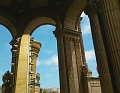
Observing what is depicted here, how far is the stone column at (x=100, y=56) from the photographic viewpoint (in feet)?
18.2

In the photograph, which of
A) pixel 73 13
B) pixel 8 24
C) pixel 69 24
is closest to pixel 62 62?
pixel 69 24

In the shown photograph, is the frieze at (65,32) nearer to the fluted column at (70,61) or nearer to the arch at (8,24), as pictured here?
the fluted column at (70,61)

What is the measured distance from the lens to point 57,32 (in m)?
11.8

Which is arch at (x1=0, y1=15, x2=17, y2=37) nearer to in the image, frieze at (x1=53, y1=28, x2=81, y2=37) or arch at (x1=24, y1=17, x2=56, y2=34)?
arch at (x1=24, y1=17, x2=56, y2=34)

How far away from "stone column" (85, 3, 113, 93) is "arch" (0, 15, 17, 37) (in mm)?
7612

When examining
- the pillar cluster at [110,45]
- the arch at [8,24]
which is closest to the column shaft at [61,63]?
the arch at [8,24]

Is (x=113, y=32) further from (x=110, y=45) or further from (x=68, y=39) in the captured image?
(x=68, y=39)

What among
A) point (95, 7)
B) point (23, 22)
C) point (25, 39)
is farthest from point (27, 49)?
point (23, 22)

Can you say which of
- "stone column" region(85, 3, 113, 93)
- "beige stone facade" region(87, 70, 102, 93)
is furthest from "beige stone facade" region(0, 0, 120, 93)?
"beige stone facade" region(87, 70, 102, 93)

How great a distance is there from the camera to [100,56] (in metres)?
6.21

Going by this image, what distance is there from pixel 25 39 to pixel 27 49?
24cm

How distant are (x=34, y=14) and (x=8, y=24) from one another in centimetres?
234

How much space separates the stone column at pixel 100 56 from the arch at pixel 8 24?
7.61 m

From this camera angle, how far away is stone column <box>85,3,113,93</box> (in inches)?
218
